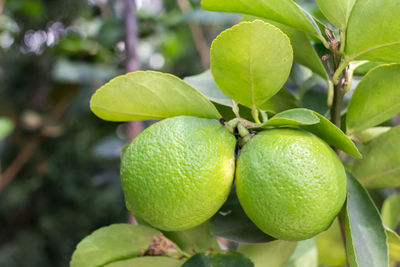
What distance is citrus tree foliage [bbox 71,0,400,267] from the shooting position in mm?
413

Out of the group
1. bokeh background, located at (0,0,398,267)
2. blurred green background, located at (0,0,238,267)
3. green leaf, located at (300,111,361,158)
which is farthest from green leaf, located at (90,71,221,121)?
blurred green background, located at (0,0,238,267)

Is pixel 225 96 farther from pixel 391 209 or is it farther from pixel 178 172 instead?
pixel 391 209

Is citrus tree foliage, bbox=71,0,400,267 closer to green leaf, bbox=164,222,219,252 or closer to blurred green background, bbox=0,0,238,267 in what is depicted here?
green leaf, bbox=164,222,219,252

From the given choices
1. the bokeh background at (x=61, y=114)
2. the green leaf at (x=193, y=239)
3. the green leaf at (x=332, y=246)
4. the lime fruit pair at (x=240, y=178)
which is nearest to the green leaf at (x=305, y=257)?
the green leaf at (x=332, y=246)

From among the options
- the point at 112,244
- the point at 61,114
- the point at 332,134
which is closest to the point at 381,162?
the point at 332,134

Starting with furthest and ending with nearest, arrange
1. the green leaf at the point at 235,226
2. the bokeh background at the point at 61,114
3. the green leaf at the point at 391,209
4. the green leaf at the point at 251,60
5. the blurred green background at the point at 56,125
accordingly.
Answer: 1. the blurred green background at the point at 56,125
2. the bokeh background at the point at 61,114
3. the green leaf at the point at 391,209
4. the green leaf at the point at 235,226
5. the green leaf at the point at 251,60

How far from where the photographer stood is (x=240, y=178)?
44 centimetres

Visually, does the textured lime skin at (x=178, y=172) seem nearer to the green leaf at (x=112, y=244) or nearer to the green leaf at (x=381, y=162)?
the green leaf at (x=112, y=244)

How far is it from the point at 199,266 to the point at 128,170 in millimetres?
169

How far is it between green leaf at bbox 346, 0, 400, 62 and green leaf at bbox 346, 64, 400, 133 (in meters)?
0.02

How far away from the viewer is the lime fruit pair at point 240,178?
0.41m

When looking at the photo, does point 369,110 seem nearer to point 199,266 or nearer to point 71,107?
point 199,266

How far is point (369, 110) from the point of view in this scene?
18.9 inches

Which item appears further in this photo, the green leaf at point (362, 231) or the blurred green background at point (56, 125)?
the blurred green background at point (56, 125)
